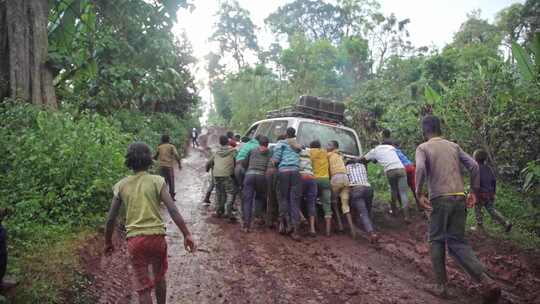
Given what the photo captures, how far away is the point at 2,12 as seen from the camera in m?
8.50

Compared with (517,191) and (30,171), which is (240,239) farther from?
(517,191)

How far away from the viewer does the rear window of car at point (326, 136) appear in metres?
8.28

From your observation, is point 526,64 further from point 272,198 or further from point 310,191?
point 272,198

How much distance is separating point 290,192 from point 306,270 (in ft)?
6.82

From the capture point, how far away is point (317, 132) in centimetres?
844

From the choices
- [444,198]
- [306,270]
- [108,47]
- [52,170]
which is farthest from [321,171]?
[108,47]

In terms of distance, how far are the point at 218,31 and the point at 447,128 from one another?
37.2 m

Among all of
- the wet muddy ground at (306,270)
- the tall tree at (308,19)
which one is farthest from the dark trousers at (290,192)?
the tall tree at (308,19)

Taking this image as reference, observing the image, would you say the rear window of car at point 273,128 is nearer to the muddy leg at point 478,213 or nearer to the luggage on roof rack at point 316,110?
the luggage on roof rack at point 316,110

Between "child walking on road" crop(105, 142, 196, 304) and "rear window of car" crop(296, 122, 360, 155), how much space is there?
486 centimetres

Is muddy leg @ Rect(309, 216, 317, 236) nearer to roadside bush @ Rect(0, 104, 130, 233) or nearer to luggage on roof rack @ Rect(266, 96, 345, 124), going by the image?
luggage on roof rack @ Rect(266, 96, 345, 124)

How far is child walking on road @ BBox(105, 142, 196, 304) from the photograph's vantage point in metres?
3.50

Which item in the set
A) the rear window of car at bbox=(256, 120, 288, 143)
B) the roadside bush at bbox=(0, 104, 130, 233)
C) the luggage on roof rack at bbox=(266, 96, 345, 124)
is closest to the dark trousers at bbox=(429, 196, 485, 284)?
the rear window of car at bbox=(256, 120, 288, 143)

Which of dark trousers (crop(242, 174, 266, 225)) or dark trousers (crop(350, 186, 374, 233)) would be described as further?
dark trousers (crop(242, 174, 266, 225))
